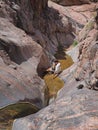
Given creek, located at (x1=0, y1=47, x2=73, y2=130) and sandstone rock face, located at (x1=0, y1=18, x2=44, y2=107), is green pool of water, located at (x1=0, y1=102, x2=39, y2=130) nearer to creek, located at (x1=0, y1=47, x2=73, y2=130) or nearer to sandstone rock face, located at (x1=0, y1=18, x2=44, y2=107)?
creek, located at (x1=0, y1=47, x2=73, y2=130)

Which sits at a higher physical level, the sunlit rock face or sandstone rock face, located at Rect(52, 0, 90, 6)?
sandstone rock face, located at Rect(52, 0, 90, 6)

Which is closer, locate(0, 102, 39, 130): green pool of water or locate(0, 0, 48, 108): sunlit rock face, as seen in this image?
locate(0, 102, 39, 130): green pool of water

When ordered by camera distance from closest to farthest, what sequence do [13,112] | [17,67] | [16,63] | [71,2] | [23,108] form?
[13,112] → [23,108] → [17,67] → [16,63] → [71,2]

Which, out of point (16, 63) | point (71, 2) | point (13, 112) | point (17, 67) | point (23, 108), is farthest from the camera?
point (71, 2)

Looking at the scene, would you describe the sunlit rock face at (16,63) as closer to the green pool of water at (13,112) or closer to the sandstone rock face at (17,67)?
the sandstone rock face at (17,67)

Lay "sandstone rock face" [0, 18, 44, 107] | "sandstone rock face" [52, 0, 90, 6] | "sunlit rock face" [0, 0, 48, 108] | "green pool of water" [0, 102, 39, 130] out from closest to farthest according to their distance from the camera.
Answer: "green pool of water" [0, 102, 39, 130] < "sandstone rock face" [0, 18, 44, 107] < "sunlit rock face" [0, 0, 48, 108] < "sandstone rock face" [52, 0, 90, 6]

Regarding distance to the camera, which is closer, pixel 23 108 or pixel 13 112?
pixel 13 112

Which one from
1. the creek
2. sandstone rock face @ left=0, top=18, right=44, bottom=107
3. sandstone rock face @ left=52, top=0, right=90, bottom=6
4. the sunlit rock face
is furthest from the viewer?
sandstone rock face @ left=52, top=0, right=90, bottom=6

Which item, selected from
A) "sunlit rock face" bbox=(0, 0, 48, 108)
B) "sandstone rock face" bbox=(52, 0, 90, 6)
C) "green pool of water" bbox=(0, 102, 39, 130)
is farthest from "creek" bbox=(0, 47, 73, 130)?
"sandstone rock face" bbox=(52, 0, 90, 6)

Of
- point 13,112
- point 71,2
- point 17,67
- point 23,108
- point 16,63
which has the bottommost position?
point 13,112

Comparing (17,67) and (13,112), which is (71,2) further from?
(13,112)

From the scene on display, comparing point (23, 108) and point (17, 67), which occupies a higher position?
point (17, 67)

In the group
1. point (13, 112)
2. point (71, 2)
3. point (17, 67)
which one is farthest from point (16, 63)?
point (71, 2)

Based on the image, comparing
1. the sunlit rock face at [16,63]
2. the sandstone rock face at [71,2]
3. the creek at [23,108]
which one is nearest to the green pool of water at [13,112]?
the creek at [23,108]
